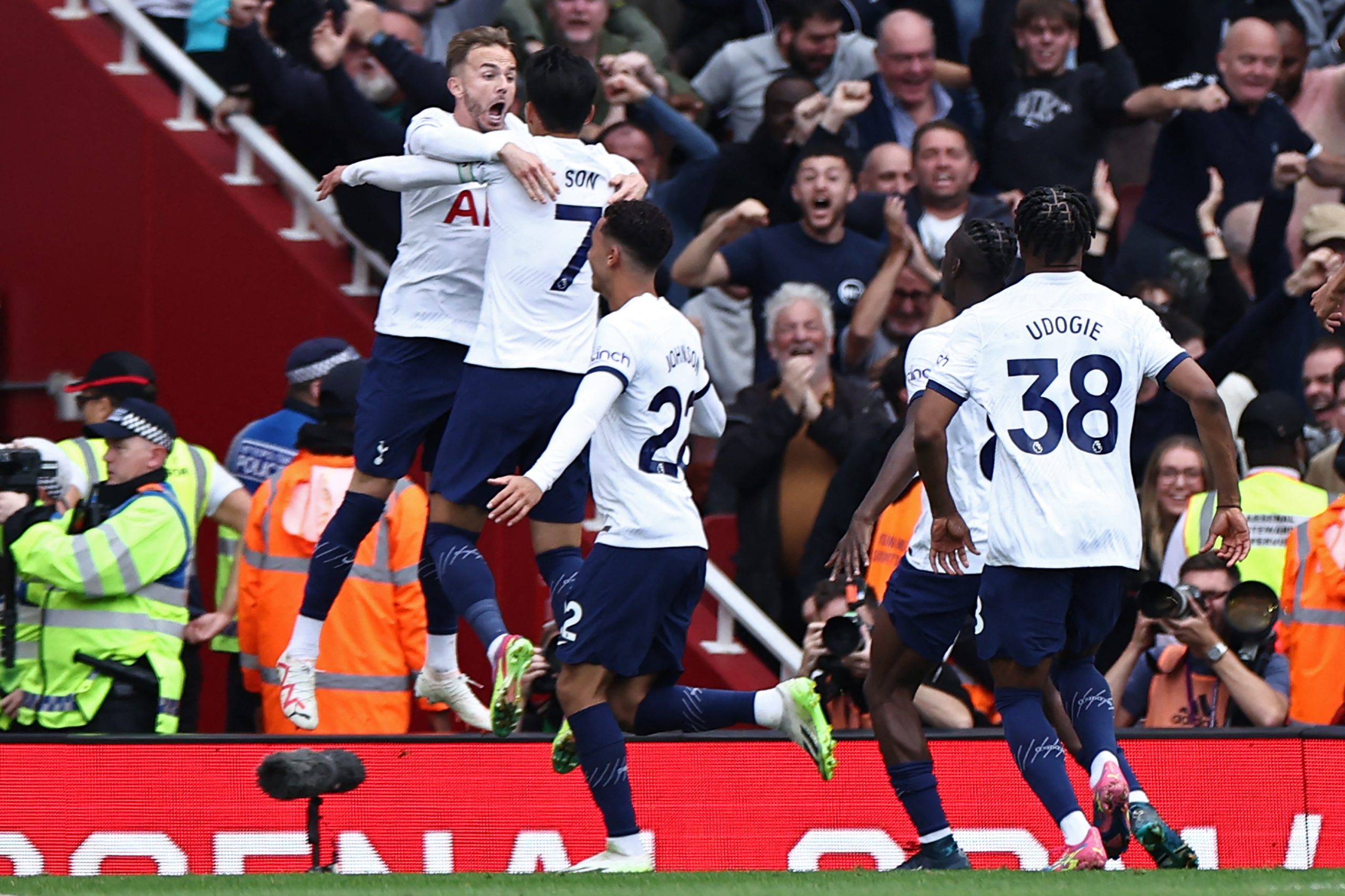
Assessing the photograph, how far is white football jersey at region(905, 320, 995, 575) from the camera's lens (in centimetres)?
709

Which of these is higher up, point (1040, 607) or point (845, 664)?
point (1040, 607)

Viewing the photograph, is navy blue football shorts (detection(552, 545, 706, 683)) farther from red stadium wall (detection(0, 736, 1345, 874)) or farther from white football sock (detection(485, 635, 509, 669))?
red stadium wall (detection(0, 736, 1345, 874))

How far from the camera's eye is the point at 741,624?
9469 mm

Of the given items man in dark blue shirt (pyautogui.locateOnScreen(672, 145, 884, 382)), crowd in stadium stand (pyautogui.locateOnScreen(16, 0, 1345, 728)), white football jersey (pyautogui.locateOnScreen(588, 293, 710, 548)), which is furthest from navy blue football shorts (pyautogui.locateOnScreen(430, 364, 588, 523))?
man in dark blue shirt (pyautogui.locateOnScreen(672, 145, 884, 382))

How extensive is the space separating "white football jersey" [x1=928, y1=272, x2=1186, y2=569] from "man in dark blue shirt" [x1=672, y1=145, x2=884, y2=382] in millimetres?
3462

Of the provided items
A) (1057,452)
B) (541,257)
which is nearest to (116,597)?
(541,257)

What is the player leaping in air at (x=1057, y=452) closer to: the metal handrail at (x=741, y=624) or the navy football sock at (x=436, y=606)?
the navy football sock at (x=436, y=606)

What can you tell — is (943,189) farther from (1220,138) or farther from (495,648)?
(495,648)

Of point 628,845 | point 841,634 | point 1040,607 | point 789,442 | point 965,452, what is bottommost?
point 628,845

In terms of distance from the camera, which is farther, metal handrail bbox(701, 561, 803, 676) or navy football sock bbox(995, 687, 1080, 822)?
metal handrail bbox(701, 561, 803, 676)

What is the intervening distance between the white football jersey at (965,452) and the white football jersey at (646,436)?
739mm

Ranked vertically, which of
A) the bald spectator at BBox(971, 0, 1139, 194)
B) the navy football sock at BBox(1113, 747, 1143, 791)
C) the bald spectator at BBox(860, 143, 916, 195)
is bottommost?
the navy football sock at BBox(1113, 747, 1143, 791)

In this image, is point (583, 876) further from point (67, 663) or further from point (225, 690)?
point (225, 690)

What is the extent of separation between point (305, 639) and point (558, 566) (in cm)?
95
